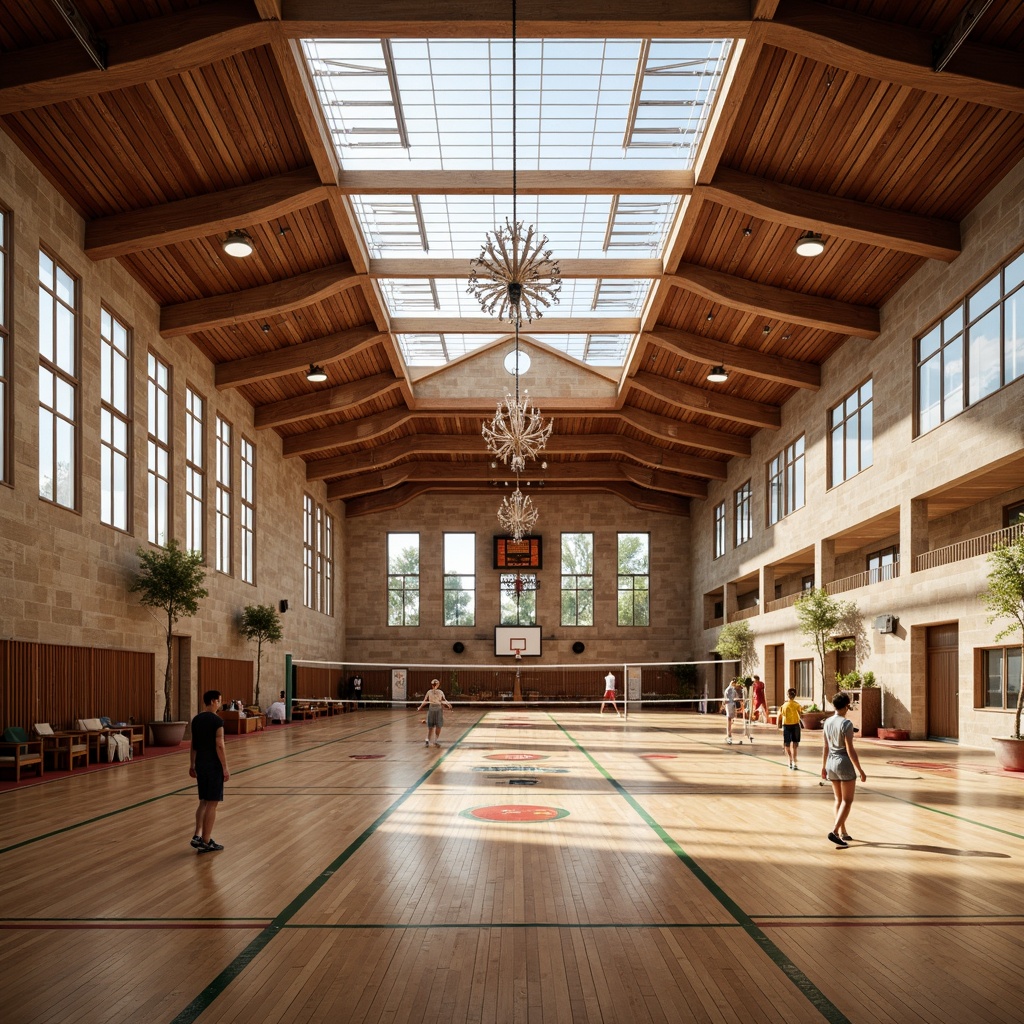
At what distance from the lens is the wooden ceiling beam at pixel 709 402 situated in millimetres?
33844

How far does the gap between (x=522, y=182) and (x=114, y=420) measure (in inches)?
410

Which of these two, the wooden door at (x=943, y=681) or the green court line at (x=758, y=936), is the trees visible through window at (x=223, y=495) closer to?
the wooden door at (x=943, y=681)

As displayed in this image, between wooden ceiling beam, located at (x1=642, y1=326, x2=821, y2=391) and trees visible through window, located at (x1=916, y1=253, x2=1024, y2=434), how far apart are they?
6620mm

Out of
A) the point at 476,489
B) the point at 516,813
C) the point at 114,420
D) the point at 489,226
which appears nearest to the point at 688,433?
the point at 476,489

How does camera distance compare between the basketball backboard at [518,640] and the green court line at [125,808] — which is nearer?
the green court line at [125,808]

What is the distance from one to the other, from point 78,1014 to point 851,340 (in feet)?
86.0

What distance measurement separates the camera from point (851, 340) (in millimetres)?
27641

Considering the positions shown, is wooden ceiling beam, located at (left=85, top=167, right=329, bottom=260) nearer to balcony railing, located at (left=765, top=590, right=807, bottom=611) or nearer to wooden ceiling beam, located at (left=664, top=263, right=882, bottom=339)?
wooden ceiling beam, located at (left=664, top=263, right=882, bottom=339)

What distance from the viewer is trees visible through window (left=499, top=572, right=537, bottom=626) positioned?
49.6 m

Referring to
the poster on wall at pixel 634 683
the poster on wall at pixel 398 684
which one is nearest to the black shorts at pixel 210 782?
the poster on wall at pixel 634 683

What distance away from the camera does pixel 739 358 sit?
30.0 m

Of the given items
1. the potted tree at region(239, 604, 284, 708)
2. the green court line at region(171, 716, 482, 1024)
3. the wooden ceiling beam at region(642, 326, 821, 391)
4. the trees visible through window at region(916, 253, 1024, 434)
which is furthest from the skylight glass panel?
the potted tree at region(239, 604, 284, 708)

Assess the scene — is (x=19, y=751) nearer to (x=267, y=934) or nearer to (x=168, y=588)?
(x=168, y=588)

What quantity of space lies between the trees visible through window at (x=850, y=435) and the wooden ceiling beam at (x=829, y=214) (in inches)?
244
